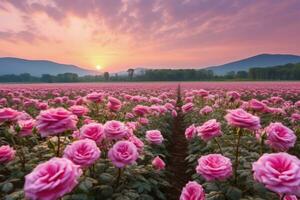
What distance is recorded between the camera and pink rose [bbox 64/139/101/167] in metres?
2.27

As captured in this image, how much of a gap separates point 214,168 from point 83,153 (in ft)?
3.20

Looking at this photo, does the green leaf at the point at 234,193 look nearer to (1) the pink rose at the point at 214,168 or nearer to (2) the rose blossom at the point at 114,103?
(1) the pink rose at the point at 214,168

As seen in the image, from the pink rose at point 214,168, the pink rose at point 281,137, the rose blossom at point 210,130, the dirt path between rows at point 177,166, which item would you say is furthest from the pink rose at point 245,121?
the dirt path between rows at point 177,166

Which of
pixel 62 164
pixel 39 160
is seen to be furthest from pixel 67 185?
pixel 39 160

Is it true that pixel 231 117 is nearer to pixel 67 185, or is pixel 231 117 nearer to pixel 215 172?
pixel 215 172

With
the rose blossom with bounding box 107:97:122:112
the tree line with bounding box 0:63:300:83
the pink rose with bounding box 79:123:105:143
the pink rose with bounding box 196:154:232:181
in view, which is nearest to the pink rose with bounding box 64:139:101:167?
the pink rose with bounding box 79:123:105:143

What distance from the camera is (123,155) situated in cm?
251

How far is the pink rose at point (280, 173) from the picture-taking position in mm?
1806

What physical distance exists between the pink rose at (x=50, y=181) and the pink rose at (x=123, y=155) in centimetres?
70

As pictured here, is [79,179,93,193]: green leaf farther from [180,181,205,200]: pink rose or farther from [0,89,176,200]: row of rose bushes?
[180,181,205,200]: pink rose

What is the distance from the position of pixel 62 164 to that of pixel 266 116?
257 inches

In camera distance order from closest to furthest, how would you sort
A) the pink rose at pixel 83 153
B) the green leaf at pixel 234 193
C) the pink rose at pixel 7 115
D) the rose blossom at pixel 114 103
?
the pink rose at pixel 83 153 < the green leaf at pixel 234 193 < the pink rose at pixel 7 115 < the rose blossom at pixel 114 103

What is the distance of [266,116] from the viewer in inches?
297

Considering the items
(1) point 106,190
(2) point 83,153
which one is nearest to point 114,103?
(1) point 106,190
